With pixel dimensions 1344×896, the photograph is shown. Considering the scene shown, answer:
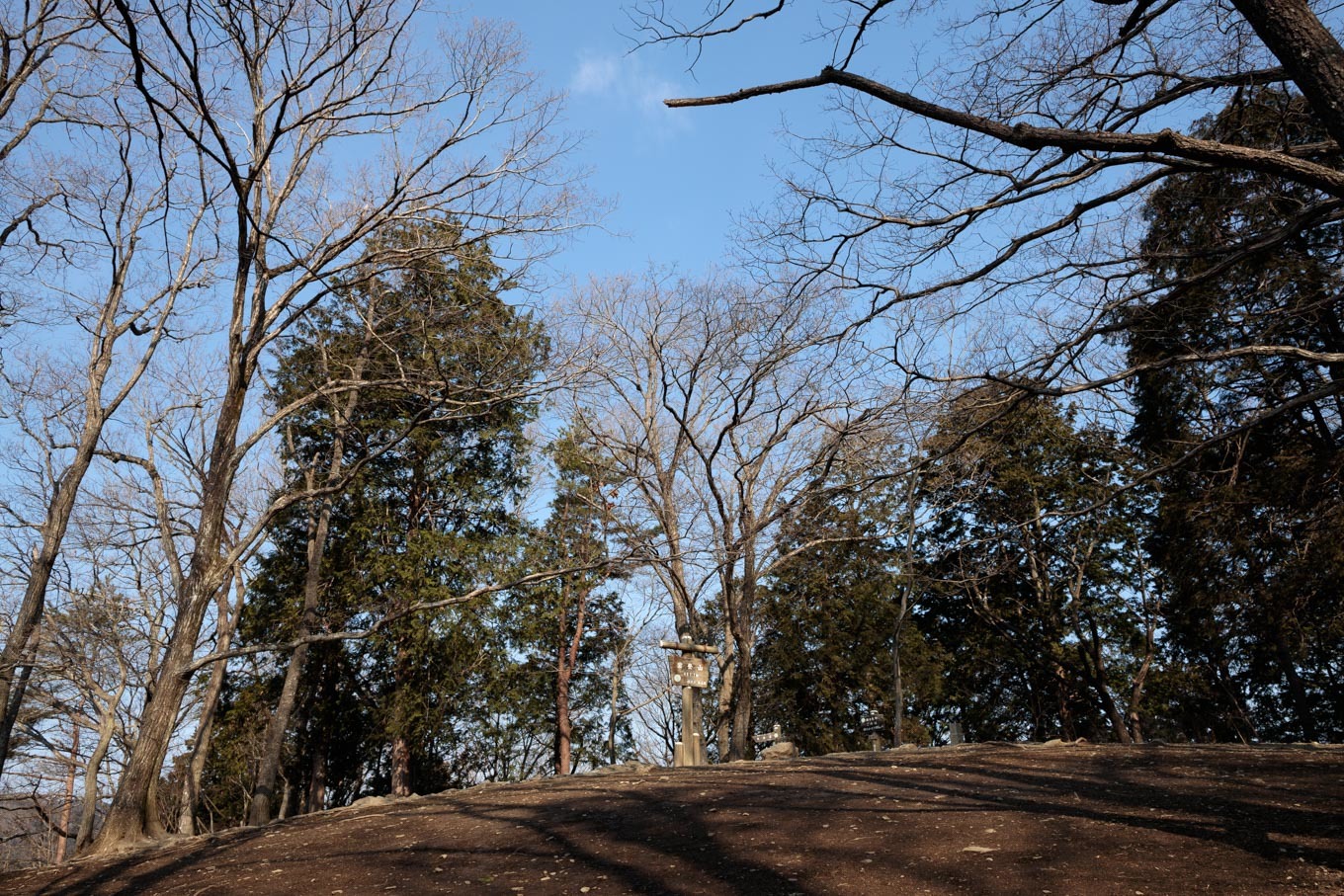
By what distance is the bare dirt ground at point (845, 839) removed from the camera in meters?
4.21

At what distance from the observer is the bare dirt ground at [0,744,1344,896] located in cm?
421

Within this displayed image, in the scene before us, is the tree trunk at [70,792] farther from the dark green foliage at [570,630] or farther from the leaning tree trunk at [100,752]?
the dark green foliage at [570,630]

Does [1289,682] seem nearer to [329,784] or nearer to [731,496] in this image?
[731,496]

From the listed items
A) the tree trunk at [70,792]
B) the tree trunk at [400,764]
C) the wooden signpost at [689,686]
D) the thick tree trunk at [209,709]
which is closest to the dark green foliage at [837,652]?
the wooden signpost at [689,686]

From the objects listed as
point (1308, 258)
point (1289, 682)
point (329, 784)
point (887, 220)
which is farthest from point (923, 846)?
point (329, 784)

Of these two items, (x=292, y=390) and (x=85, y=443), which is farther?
(x=292, y=390)

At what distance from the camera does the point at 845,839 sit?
17.0 feet

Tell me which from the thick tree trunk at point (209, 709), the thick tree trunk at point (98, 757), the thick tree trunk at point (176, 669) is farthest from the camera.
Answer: the thick tree trunk at point (98, 757)

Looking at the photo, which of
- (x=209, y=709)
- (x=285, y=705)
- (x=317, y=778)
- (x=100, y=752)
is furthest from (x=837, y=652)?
(x=100, y=752)

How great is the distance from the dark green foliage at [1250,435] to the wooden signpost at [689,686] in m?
7.01

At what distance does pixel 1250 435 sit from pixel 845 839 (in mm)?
9361

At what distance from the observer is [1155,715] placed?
20.4 m

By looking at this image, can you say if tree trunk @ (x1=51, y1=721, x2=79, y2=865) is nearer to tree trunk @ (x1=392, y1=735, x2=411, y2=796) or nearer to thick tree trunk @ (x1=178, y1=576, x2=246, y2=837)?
thick tree trunk @ (x1=178, y1=576, x2=246, y2=837)

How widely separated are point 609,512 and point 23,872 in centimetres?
1017
